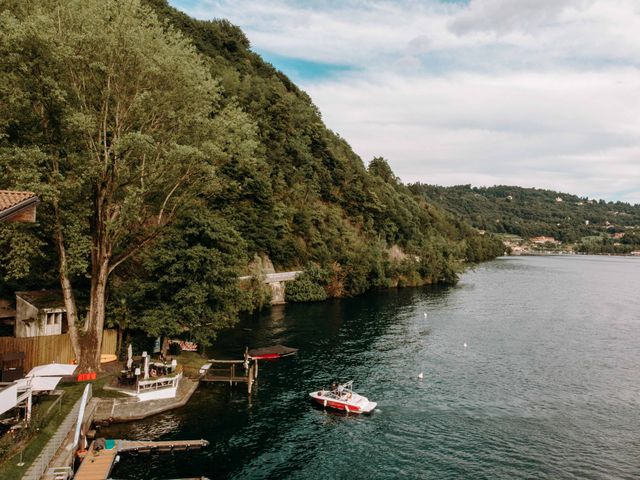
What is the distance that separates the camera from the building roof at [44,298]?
37.8 meters

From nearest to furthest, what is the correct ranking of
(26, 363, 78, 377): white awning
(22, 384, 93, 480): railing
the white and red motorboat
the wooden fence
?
(22, 384, 93, 480): railing
(26, 363, 78, 377): white awning
the wooden fence
the white and red motorboat

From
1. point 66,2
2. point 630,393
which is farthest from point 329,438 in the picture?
point 66,2

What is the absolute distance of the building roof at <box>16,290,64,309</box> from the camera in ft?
124

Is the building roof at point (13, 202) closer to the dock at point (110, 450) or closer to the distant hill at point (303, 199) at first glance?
the dock at point (110, 450)

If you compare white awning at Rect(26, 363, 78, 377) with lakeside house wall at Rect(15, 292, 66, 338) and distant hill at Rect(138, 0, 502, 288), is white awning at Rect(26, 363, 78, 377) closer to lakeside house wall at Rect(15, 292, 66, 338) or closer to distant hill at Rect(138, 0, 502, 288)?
lakeside house wall at Rect(15, 292, 66, 338)

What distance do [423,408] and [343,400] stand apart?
703 cm

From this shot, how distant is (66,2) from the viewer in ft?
109

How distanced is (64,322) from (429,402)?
3383 centimetres

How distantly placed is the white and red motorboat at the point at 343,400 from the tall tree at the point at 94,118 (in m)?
19.1

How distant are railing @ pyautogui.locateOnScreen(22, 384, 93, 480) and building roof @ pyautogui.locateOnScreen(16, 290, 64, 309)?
1224 centimetres

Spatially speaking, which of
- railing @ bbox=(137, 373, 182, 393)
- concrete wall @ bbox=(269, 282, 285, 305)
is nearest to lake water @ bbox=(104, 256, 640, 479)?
railing @ bbox=(137, 373, 182, 393)

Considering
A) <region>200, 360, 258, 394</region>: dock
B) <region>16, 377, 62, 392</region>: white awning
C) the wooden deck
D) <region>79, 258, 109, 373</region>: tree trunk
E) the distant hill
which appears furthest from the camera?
the distant hill

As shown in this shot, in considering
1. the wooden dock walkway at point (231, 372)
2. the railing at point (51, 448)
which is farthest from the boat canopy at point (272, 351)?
the railing at point (51, 448)

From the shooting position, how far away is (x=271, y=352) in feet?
165
